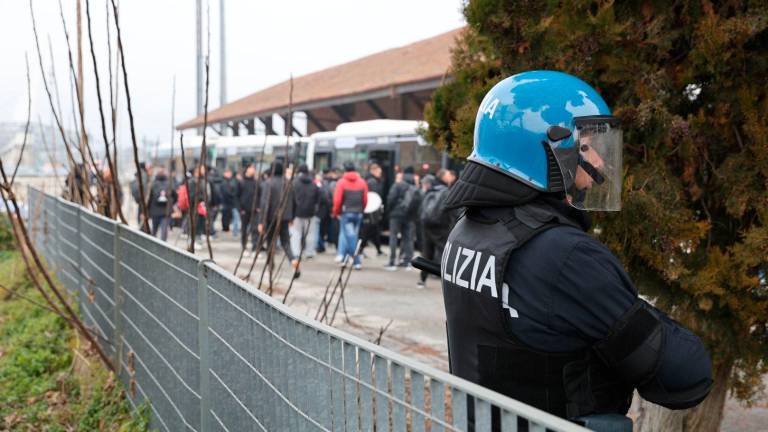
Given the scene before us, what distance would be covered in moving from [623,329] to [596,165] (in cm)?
52

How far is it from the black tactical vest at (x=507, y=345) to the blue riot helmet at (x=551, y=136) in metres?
0.10

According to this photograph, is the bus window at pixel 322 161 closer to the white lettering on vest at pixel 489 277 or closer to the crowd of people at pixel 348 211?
the crowd of people at pixel 348 211

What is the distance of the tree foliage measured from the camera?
10.6ft

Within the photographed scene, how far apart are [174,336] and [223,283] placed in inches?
39.1

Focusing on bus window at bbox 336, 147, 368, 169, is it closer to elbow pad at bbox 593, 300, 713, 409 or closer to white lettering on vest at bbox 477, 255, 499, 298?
white lettering on vest at bbox 477, 255, 499, 298

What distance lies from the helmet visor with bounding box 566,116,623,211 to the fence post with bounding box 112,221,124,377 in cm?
350

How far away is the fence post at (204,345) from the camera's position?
3205mm

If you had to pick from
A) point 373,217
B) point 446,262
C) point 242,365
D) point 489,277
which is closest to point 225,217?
point 373,217

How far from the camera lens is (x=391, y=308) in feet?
34.0

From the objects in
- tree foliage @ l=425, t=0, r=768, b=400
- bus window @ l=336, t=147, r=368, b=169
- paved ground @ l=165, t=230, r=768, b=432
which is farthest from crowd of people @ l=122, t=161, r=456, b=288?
tree foliage @ l=425, t=0, r=768, b=400

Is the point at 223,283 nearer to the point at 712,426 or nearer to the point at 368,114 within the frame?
the point at 712,426

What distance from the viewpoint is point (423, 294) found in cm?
1173

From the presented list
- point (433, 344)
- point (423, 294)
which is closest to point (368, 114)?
point (423, 294)

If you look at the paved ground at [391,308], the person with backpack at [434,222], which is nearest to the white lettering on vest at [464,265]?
the paved ground at [391,308]
